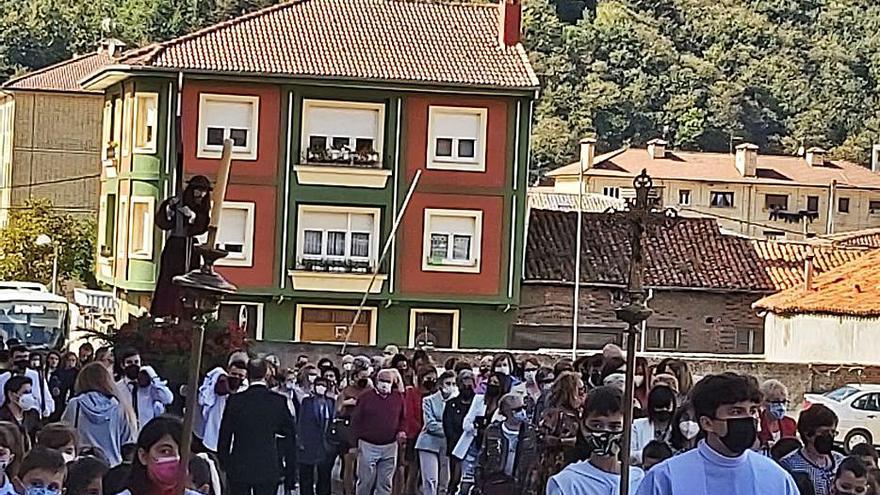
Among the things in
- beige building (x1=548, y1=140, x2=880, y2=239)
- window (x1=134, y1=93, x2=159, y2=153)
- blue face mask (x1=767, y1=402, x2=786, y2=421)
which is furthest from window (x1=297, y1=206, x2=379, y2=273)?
beige building (x1=548, y1=140, x2=880, y2=239)

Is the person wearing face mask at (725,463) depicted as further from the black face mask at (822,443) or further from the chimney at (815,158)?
the chimney at (815,158)

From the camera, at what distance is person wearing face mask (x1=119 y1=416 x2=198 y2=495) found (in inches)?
262

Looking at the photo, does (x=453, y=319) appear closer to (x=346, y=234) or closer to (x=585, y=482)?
(x=346, y=234)

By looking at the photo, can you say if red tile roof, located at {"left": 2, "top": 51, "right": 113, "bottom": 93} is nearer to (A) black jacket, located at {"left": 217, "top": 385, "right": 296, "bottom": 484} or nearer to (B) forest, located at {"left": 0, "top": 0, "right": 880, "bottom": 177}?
(B) forest, located at {"left": 0, "top": 0, "right": 880, "bottom": 177}

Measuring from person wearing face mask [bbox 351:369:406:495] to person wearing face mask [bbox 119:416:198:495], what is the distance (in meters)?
8.80

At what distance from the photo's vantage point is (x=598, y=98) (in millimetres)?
109562

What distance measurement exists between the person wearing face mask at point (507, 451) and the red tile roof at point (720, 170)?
82386 mm

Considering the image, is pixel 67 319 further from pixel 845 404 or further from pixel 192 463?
pixel 192 463

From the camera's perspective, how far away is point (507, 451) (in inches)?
515

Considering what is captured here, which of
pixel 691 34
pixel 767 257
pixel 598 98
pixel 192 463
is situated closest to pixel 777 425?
pixel 192 463

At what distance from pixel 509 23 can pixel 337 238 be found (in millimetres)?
7515

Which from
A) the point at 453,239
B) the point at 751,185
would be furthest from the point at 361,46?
the point at 751,185

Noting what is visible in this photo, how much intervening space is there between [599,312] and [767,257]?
646 centimetres

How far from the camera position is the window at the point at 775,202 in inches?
3834
